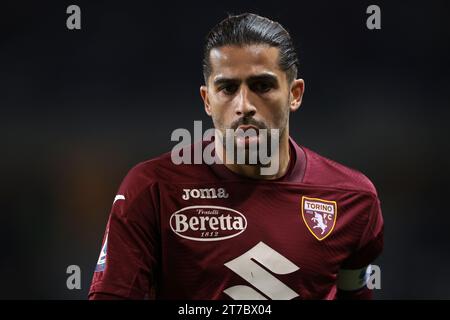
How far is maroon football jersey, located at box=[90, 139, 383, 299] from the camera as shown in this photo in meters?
1.82

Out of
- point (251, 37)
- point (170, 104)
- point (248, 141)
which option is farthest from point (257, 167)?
point (170, 104)

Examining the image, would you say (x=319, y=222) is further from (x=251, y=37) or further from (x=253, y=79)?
(x=251, y=37)

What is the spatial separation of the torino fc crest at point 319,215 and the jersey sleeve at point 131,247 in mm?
450

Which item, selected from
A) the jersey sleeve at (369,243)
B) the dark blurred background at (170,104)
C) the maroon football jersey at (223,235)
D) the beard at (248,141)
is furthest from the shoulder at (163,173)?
the dark blurred background at (170,104)

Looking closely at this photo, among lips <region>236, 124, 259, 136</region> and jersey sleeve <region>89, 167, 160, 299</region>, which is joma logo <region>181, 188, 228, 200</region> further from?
lips <region>236, 124, 259, 136</region>

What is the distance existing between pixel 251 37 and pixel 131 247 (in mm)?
677

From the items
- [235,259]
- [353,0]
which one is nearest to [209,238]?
[235,259]

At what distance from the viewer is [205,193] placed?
1.93 meters

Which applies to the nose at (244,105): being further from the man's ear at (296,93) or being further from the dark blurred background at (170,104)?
the dark blurred background at (170,104)

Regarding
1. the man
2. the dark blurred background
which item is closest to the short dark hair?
the man
